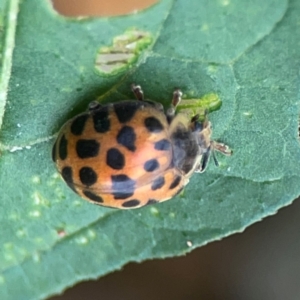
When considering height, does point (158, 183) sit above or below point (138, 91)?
below

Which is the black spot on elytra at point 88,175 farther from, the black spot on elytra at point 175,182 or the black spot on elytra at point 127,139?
the black spot on elytra at point 175,182

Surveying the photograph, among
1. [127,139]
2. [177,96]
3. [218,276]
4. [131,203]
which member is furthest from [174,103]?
[218,276]

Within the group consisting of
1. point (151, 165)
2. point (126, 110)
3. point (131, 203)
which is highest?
point (126, 110)

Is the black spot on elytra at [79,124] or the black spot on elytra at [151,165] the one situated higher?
the black spot on elytra at [79,124]

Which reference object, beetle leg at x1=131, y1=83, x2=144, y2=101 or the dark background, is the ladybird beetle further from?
the dark background

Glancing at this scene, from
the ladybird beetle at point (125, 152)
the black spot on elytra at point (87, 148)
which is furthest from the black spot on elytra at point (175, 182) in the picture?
the black spot on elytra at point (87, 148)

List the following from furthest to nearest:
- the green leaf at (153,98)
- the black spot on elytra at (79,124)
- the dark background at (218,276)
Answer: the dark background at (218,276) → the black spot on elytra at (79,124) → the green leaf at (153,98)

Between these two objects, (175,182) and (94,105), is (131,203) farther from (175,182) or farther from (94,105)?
(94,105)

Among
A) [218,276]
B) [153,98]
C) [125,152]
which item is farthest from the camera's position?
[218,276]
